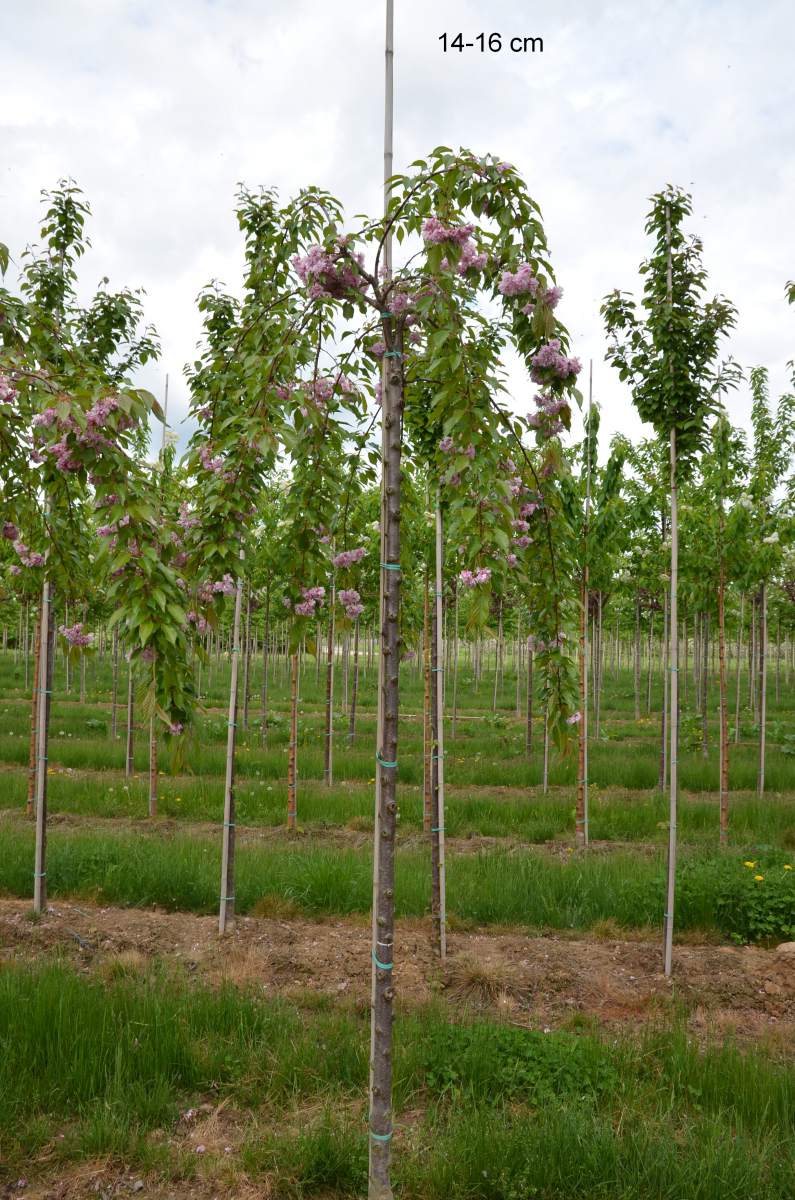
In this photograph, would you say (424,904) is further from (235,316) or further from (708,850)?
(235,316)

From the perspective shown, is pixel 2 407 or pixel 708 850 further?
pixel 708 850

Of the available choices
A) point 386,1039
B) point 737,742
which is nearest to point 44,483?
point 386,1039

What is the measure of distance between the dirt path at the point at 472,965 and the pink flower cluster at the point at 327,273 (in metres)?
3.75

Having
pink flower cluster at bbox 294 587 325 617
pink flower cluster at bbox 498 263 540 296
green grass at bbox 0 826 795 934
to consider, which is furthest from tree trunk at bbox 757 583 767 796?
pink flower cluster at bbox 498 263 540 296

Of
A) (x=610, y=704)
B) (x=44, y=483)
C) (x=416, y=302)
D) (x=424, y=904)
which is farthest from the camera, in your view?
(x=610, y=704)

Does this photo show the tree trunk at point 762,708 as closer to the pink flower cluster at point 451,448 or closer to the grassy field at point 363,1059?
the grassy field at point 363,1059

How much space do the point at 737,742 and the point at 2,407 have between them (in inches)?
598

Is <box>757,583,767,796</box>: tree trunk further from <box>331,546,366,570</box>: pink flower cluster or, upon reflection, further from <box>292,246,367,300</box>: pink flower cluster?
<box>292,246,367,300</box>: pink flower cluster

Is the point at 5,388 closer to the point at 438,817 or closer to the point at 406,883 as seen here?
the point at 438,817

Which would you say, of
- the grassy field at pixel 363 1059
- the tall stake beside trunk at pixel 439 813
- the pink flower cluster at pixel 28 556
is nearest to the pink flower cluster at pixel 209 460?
the grassy field at pixel 363 1059

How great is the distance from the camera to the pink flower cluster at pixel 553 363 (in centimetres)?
248

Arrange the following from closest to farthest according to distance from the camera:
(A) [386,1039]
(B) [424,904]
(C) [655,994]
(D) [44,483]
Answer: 1. (A) [386,1039]
2. (D) [44,483]
3. (C) [655,994]
4. (B) [424,904]

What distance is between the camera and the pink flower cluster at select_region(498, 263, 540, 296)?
94.0 inches

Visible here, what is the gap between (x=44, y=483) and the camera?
3451 millimetres
